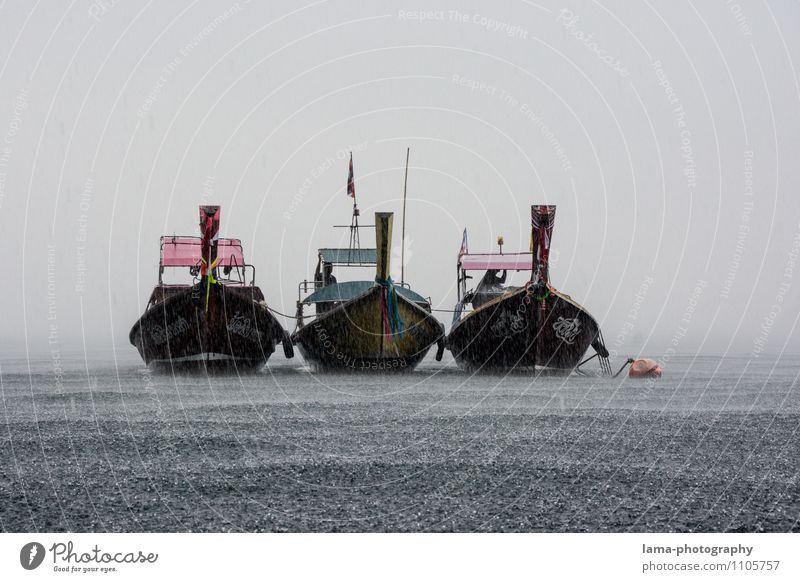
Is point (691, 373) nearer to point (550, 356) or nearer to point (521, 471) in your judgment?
point (550, 356)

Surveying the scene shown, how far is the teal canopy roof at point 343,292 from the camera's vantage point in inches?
800

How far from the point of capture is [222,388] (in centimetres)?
1420

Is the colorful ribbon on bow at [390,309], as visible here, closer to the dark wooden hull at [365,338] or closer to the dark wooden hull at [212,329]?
the dark wooden hull at [365,338]

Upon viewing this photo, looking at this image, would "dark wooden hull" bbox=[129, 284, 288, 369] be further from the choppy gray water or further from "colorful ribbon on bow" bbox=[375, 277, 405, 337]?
the choppy gray water

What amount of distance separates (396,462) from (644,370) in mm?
12698

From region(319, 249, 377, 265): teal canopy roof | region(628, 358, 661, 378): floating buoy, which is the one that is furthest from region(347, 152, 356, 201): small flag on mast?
region(628, 358, 661, 378): floating buoy

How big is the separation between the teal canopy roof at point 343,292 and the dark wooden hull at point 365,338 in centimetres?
153

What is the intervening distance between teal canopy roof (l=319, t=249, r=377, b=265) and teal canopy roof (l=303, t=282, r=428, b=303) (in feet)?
7.38

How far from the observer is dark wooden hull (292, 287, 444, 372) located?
17.8 m

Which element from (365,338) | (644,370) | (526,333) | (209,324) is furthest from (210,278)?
(644,370)

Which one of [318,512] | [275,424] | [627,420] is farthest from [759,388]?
[318,512]

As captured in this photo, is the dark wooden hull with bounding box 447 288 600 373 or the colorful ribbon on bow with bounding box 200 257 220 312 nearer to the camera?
the colorful ribbon on bow with bounding box 200 257 220 312

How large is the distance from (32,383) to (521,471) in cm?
1224

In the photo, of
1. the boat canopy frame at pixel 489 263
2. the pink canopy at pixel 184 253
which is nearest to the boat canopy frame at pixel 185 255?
the pink canopy at pixel 184 253
